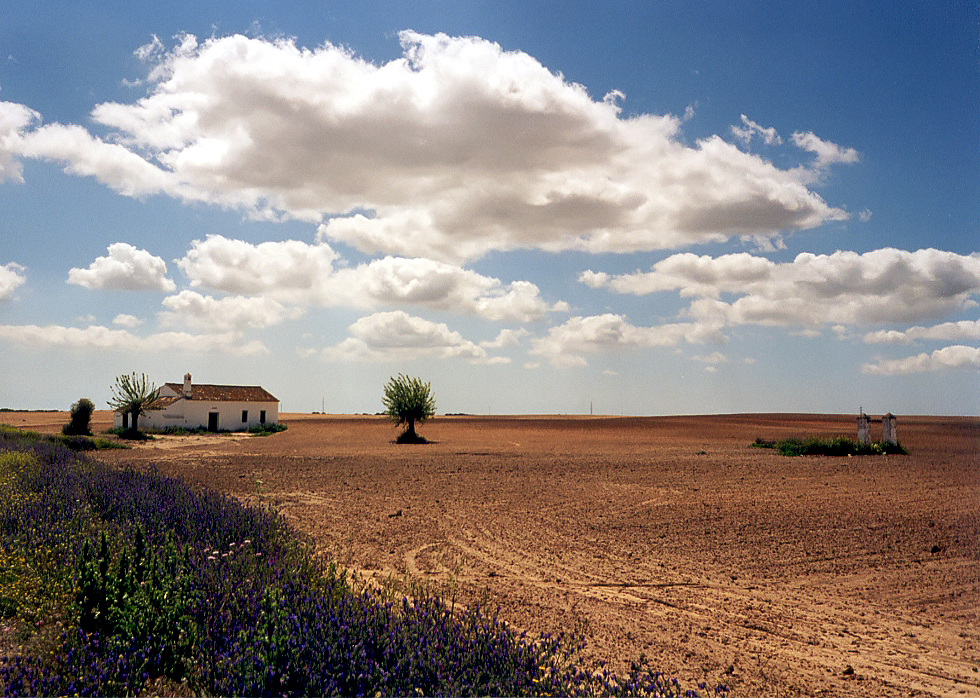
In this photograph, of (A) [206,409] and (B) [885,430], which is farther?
(A) [206,409]

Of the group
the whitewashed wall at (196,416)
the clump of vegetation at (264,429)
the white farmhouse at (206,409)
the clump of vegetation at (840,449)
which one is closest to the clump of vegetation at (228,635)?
the clump of vegetation at (840,449)

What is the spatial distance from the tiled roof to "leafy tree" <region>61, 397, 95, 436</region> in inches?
409

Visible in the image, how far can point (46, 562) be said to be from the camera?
5996 mm

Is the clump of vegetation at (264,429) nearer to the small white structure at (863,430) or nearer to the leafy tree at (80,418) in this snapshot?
the leafy tree at (80,418)

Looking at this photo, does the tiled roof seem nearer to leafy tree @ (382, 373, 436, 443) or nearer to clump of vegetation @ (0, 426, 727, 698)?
leafy tree @ (382, 373, 436, 443)

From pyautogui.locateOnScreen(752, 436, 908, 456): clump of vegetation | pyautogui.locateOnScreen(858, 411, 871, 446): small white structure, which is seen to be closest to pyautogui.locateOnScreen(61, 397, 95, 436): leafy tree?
pyautogui.locateOnScreen(752, 436, 908, 456): clump of vegetation

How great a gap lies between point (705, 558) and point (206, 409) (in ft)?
165

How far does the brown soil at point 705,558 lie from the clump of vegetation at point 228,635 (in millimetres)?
1424

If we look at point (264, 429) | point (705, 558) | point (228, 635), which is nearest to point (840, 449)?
point (705, 558)

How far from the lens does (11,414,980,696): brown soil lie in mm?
6113

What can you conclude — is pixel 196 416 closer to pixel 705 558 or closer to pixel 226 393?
pixel 226 393

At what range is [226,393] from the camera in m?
56.0

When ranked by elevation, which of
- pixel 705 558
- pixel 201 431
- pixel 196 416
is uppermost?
pixel 196 416

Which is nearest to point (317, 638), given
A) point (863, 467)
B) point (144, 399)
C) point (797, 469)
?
point (797, 469)
